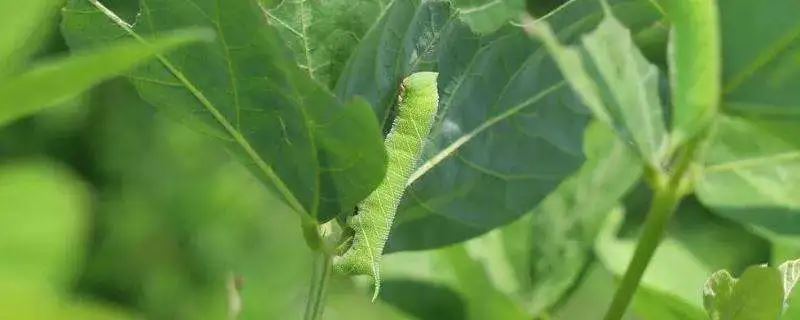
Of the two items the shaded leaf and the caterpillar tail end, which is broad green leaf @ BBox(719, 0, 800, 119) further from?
the caterpillar tail end

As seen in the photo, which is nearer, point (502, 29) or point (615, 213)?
point (502, 29)

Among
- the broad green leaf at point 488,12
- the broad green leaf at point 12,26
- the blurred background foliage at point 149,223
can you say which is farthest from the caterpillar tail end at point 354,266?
the blurred background foliage at point 149,223

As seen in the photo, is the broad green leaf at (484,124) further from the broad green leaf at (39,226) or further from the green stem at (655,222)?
the broad green leaf at (39,226)

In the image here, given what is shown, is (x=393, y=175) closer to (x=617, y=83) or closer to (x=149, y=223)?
(x=617, y=83)

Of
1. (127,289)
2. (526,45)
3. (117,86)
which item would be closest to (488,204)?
(526,45)

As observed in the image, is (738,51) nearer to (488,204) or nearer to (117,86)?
(488,204)
